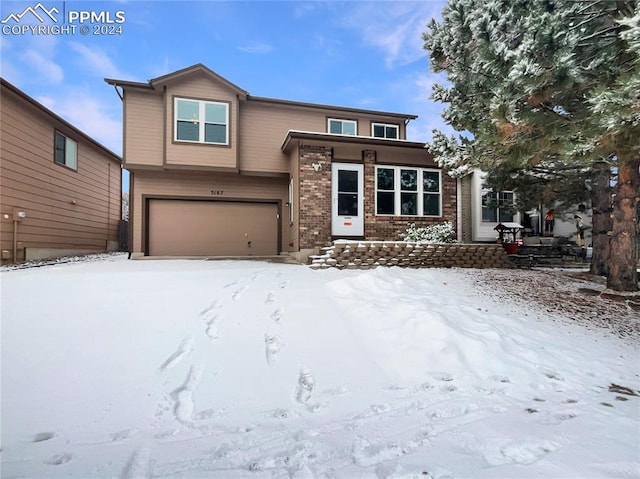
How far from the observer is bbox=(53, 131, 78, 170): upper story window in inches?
440

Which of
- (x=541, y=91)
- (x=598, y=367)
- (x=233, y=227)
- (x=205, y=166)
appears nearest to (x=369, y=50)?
(x=205, y=166)

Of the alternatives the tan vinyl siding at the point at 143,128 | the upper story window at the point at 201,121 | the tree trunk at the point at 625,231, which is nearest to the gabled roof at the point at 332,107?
the upper story window at the point at 201,121

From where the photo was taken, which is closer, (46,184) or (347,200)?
(347,200)

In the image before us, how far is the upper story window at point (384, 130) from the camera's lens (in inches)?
512

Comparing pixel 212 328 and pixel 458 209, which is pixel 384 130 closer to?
Answer: pixel 458 209

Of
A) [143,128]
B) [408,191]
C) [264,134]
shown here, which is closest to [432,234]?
[408,191]

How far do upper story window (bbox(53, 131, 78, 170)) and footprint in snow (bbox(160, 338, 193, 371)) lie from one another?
11455 millimetres

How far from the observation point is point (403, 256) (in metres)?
8.05

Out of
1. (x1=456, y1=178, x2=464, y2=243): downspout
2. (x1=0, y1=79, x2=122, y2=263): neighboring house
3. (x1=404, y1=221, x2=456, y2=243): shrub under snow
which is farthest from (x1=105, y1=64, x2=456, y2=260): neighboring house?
(x1=0, y1=79, x2=122, y2=263): neighboring house

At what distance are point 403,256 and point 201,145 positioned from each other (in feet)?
24.2

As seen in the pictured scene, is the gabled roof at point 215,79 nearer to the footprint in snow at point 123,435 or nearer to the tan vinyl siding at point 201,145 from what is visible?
the tan vinyl siding at point 201,145

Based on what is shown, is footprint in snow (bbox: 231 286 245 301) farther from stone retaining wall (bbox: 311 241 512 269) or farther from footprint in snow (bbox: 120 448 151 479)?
footprint in snow (bbox: 120 448 151 479)

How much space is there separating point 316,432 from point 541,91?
464 cm

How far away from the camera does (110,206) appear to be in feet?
50.1
